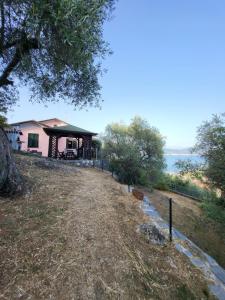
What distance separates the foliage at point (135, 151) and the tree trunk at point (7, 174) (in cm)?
1088

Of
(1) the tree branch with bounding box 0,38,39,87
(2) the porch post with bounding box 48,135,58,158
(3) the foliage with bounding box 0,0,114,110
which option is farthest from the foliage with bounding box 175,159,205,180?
(2) the porch post with bounding box 48,135,58,158

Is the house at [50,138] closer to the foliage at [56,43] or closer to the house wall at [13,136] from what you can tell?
the house wall at [13,136]

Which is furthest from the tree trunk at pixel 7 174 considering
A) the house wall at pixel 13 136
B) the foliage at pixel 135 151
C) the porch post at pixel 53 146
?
the porch post at pixel 53 146

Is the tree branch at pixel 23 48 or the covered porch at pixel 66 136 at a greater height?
the tree branch at pixel 23 48

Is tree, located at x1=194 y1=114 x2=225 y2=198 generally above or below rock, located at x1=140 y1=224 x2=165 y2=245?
above

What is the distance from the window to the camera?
29.8 m

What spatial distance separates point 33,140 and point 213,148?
24000 mm

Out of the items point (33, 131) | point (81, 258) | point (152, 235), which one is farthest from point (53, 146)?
point (81, 258)

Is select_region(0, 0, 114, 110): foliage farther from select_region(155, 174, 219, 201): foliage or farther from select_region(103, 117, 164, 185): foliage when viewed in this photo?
select_region(155, 174, 219, 201): foliage

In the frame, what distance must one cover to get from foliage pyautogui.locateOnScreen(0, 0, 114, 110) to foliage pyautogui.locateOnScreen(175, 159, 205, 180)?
5412mm

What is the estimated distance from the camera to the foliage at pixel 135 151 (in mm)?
18516

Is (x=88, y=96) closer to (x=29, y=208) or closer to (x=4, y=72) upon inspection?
(x=4, y=72)

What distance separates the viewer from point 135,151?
1969 centimetres

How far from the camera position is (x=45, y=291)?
3398 mm
